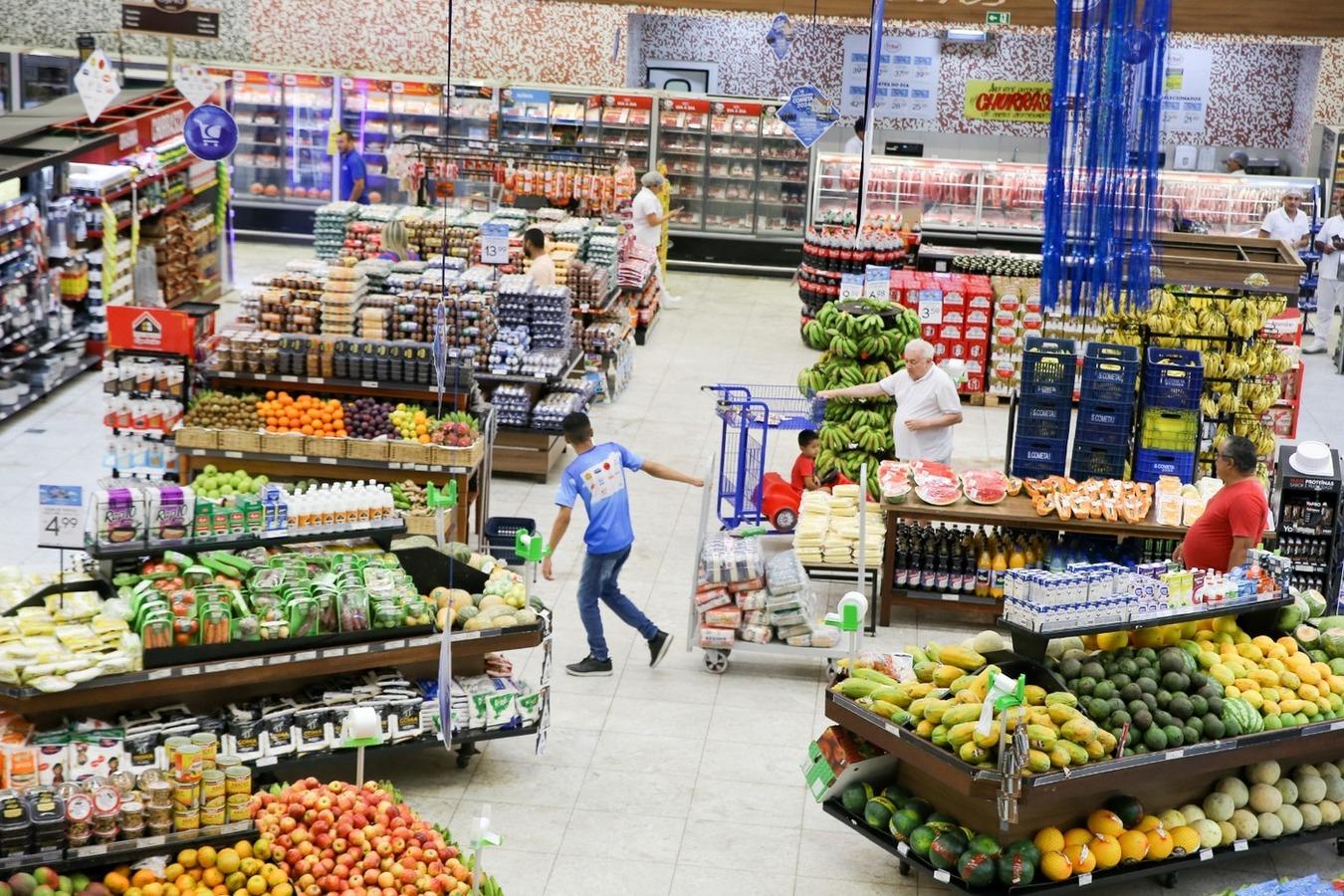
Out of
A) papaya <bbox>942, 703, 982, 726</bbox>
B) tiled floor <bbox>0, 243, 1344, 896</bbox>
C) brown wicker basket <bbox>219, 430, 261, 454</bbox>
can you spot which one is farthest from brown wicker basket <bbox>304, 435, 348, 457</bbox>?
papaya <bbox>942, 703, 982, 726</bbox>

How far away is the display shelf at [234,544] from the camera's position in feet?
23.8

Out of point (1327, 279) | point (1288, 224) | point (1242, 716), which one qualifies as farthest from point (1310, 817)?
point (1288, 224)

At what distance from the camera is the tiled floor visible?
6.81 m

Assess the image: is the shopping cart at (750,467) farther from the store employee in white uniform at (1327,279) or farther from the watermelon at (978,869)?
the store employee in white uniform at (1327,279)

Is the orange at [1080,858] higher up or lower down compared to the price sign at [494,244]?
lower down

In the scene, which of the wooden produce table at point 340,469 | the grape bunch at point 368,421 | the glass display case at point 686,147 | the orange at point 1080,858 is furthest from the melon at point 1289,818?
the glass display case at point 686,147

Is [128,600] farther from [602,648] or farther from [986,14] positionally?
[986,14]

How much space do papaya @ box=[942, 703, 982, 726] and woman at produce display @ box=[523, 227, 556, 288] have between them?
23.0 feet

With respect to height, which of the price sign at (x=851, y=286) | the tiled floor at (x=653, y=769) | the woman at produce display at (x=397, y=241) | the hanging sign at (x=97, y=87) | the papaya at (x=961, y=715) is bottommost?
the tiled floor at (x=653, y=769)

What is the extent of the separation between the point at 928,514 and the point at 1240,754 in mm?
2813

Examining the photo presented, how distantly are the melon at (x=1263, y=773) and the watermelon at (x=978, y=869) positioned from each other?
1.37m

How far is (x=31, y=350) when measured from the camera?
13.3m

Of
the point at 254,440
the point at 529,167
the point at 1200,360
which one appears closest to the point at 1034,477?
the point at 1200,360

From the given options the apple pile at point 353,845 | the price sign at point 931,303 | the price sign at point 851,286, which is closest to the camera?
the apple pile at point 353,845
